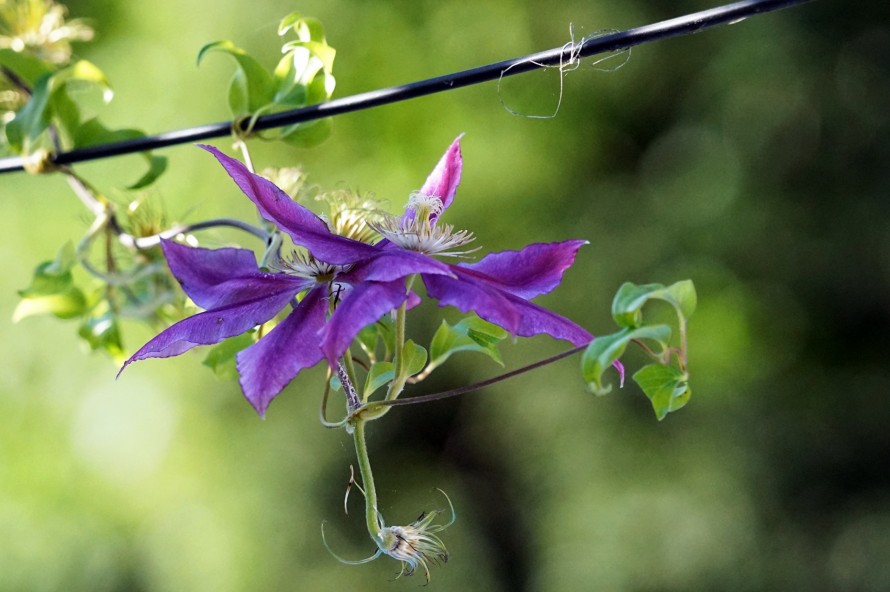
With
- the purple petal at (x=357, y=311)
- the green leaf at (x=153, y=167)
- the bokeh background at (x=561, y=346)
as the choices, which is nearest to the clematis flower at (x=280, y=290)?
the purple petal at (x=357, y=311)

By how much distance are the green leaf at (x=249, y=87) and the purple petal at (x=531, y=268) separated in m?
0.25

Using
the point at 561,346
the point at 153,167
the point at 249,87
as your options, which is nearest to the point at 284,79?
the point at 249,87

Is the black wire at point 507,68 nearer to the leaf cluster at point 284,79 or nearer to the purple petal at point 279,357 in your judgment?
the leaf cluster at point 284,79

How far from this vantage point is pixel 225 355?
535 millimetres

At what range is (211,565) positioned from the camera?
1795 millimetres

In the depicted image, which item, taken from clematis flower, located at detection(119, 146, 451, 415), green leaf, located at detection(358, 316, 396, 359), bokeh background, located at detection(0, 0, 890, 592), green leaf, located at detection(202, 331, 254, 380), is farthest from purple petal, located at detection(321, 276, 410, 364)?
bokeh background, located at detection(0, 0, 890, 592)

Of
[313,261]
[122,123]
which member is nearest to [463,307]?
[313,261]

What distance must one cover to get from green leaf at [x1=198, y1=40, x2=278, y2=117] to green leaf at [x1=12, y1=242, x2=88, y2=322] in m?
0.20

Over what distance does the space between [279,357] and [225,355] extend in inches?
8.0

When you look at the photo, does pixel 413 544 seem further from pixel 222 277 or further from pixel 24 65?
pixel 24 65

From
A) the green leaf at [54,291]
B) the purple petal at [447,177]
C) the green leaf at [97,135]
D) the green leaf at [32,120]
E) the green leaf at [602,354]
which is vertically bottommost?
the green leaf at [54,291]

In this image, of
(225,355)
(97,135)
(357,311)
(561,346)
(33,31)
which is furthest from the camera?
(561,346)

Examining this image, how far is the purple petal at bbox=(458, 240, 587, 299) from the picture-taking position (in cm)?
37

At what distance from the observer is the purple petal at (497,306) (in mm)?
324
